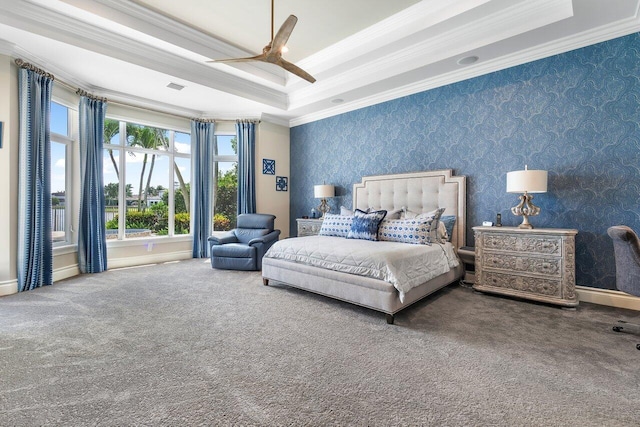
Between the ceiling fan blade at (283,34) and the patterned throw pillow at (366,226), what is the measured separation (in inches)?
88.4

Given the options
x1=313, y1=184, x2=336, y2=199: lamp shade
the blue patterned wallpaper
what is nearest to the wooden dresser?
the blue patterned wallpaper

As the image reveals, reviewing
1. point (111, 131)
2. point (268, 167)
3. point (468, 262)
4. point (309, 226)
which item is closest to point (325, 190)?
point (309, 226)

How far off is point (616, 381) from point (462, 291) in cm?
198

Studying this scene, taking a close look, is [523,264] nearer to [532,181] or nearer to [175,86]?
[532,181]

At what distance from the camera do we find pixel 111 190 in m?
5.43

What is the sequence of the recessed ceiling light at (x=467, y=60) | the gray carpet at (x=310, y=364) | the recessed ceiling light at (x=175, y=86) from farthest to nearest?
the recessed ceiling light at (x=175, y=86)
the recessed ceiling light at (x=467, y=60)
the gray carpet at (x=310, y=364)

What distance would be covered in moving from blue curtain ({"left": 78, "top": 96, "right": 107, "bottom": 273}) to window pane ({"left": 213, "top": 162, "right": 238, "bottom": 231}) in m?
2.16

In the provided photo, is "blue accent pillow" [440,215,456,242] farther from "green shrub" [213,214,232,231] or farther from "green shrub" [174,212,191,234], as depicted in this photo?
"green shrub" [174,212,191,234]

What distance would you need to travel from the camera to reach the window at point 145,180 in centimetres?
545

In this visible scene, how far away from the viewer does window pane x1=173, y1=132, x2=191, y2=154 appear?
244 inches

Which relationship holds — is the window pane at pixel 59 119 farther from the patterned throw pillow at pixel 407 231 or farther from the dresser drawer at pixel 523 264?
the dresser drawer at pixel 523 264

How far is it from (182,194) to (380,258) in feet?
16.5

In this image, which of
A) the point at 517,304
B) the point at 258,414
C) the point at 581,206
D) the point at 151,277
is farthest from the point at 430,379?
the point at 151,277

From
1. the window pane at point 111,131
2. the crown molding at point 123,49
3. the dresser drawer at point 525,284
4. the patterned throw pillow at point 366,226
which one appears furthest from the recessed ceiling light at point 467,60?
the window pane at point 111,131
